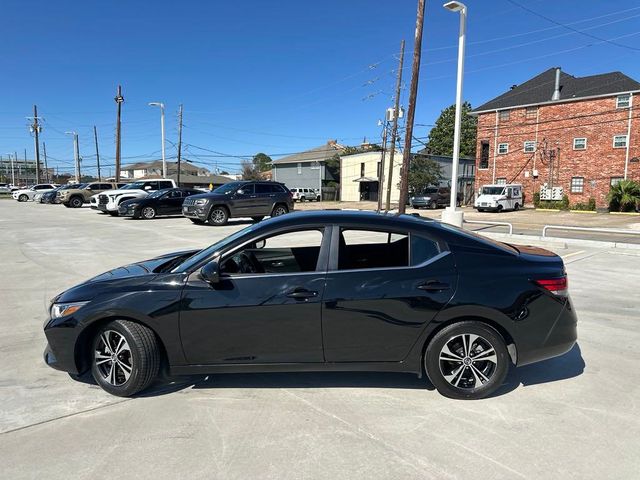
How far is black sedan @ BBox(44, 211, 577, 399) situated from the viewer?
352cm

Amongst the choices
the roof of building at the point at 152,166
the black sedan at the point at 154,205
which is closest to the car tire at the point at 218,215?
the black sedan at the point at 154,205

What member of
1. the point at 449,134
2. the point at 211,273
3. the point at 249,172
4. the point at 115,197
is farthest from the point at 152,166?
the point at 211,273

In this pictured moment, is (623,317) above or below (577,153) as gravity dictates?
below

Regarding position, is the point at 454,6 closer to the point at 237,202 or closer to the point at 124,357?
the point at 237,202

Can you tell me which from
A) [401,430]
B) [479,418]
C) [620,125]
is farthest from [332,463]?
[620,125]

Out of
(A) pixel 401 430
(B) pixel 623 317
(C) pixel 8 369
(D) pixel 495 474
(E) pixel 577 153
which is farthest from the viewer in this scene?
(E) pixel 577 153

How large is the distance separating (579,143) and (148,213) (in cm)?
3391

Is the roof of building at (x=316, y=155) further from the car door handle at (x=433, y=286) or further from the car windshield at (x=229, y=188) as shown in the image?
the car door handle at (x=433, y=286)

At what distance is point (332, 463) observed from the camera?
2797 mm

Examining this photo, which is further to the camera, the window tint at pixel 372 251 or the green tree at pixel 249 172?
the green tree at pixel 249 172

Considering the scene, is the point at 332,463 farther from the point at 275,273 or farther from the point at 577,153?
the point at 577,153

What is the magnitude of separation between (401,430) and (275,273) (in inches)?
58.8

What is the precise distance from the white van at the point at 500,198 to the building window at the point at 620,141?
763 centimetres

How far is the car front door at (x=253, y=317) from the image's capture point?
3506mm
